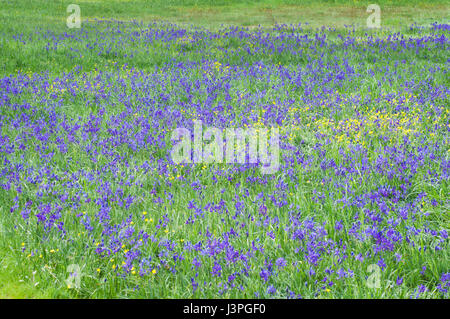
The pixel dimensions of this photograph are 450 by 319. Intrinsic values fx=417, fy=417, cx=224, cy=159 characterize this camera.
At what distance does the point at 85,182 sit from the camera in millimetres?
4785

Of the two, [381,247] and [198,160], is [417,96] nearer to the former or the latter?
[198,160]

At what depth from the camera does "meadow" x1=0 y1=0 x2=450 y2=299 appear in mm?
3352

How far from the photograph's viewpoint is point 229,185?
15.8 ft

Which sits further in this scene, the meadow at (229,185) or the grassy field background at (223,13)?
the grassy field background at (223,13)

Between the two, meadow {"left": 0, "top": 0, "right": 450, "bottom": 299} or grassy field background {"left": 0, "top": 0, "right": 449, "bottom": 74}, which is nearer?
meadow {"left": 0, "top": 0, "right": 450, "bottom": 299}

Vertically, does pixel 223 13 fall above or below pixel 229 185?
above

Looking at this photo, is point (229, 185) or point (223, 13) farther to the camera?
point (223, 13)

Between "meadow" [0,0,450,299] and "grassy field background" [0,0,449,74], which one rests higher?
"grassy field background" [0,0,449,74]

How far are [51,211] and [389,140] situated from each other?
4417mm

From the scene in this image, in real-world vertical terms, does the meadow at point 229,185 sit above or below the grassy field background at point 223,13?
below

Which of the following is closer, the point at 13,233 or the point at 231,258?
the point at 231,258

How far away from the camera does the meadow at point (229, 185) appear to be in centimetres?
335
